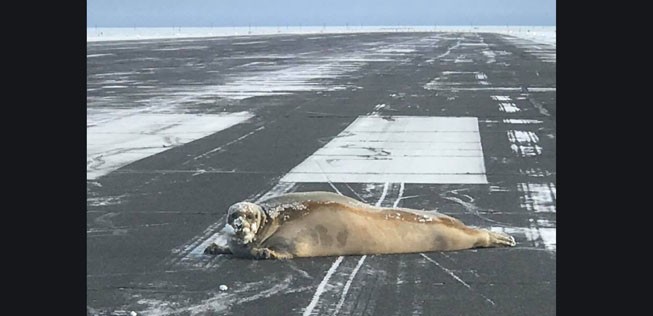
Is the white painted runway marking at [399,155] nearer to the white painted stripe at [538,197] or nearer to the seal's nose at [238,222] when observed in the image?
the white painted stripe at [538,197]

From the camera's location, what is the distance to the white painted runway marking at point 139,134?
969 cm

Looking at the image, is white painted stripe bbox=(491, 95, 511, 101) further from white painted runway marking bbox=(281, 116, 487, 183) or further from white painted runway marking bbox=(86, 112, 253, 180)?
white painted runway marking bbox=(86, 112, 253, 180)

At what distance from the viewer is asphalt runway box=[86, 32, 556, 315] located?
15.2 ft

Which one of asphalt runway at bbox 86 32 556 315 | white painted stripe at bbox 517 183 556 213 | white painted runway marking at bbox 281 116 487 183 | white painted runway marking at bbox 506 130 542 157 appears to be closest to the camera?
asphalt runway at bbox 86 32 556 315

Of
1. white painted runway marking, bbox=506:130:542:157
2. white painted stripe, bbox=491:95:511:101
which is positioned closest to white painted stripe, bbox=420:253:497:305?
white painted runway marking, bbox=506:130:542:157

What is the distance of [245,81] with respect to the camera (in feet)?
76.7

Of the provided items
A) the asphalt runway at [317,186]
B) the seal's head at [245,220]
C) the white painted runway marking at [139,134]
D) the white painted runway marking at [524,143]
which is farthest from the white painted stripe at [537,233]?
the white painted runway marking at [139,134]

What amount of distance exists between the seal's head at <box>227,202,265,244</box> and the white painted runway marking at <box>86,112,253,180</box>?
3.45 metres

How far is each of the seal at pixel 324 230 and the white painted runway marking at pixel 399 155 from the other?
8.66 feet

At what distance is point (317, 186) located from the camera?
7883 millimetres

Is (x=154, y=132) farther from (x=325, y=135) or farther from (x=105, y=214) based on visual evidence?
(x=105, y=214)
